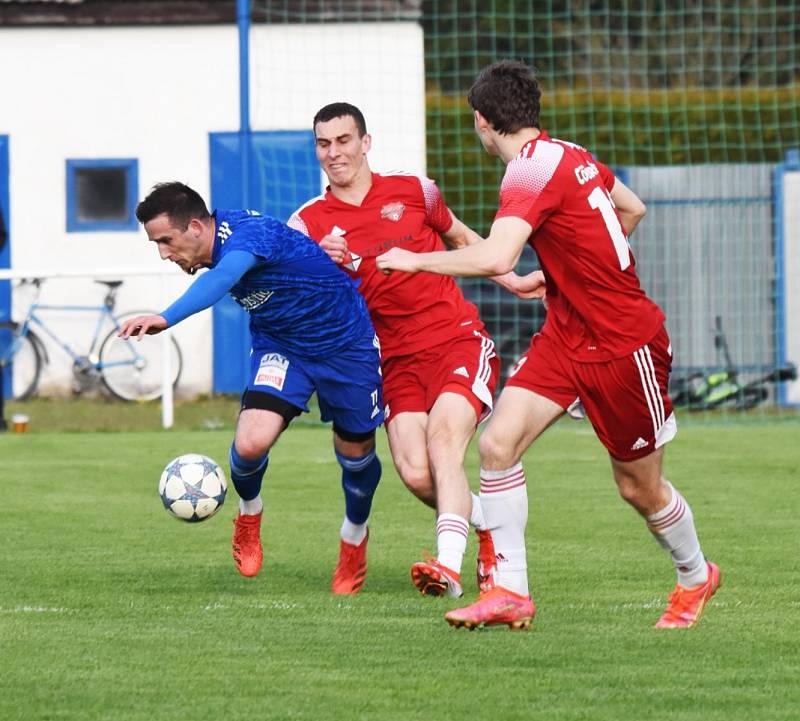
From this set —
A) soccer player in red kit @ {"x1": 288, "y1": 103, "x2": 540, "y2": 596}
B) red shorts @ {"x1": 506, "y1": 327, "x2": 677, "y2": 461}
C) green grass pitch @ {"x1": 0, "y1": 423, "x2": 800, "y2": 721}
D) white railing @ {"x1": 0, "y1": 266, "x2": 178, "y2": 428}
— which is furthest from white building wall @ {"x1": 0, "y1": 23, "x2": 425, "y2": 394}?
red shorts @ {"x1": 506, "y1": 327, "x2": 677, "y2": 461}

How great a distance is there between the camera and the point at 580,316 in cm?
628

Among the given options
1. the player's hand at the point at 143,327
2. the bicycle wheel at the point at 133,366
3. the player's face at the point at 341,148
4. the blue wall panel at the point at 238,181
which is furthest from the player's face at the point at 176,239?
the bicycle wheel at the point at 133,366

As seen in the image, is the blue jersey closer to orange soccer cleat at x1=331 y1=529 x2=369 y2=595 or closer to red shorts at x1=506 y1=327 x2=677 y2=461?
orange soccer cleat at x1=331 y1=529 x2=369 y2=595

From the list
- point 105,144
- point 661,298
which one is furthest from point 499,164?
point 105,144

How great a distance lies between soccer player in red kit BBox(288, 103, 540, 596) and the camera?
7336mm

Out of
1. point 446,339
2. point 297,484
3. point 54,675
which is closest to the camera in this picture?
point 54,675

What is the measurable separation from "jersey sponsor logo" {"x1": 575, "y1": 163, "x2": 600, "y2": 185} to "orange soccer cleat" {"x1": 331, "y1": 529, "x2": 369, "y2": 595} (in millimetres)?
1962

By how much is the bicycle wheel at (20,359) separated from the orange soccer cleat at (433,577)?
11980 millimetres

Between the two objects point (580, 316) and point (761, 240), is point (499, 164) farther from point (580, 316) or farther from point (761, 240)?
point (580, 316)

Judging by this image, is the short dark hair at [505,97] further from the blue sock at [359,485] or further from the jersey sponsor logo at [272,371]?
the blue sock at [359,485]

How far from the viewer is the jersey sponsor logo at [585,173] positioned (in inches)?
244

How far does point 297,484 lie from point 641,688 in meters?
6.33

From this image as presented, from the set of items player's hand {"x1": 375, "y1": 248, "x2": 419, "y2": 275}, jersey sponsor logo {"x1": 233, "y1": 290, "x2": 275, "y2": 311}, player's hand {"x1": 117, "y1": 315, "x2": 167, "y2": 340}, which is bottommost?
player's hand {"x1": 117, "y1": 315, "x2": 167, "y2": 340}

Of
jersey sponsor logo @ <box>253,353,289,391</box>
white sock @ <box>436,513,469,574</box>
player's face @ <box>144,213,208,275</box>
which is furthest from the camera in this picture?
jersey sponsor logo @ <box>253,353,289,391</box>
